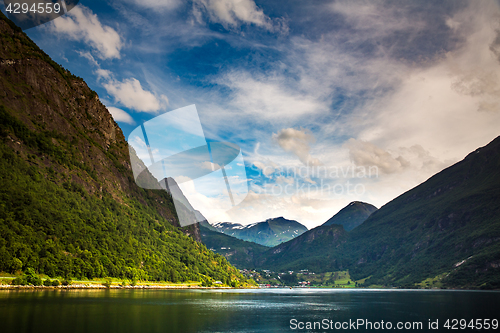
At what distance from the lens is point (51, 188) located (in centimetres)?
10619

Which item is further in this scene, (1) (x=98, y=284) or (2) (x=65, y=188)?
(2) (x=65, y=188)

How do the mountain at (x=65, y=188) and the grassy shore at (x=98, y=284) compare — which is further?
the mountain at (x=65, y=188)

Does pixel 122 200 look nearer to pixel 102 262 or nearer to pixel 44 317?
pixel 102 262

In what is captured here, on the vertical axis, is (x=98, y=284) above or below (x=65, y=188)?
below

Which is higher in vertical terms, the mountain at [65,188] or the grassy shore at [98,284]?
the mountain at [65,188]

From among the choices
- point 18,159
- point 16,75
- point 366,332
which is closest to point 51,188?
point 18,159

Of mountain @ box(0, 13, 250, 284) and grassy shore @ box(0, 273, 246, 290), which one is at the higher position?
mountain @ box(0, 13, 250, 284)

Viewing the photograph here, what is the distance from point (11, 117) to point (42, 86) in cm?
3405

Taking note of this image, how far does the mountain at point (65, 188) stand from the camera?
87.8 meters

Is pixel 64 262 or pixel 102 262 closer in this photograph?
pixel 64 262

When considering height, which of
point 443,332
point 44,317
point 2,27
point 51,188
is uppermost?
point 2,27

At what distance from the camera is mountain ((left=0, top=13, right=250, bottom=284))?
8781cm

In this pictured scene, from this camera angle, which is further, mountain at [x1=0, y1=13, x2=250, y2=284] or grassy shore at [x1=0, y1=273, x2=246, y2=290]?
mountain at [x1=0, y1=13, x2=250, y2=284]

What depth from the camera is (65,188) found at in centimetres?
11619
